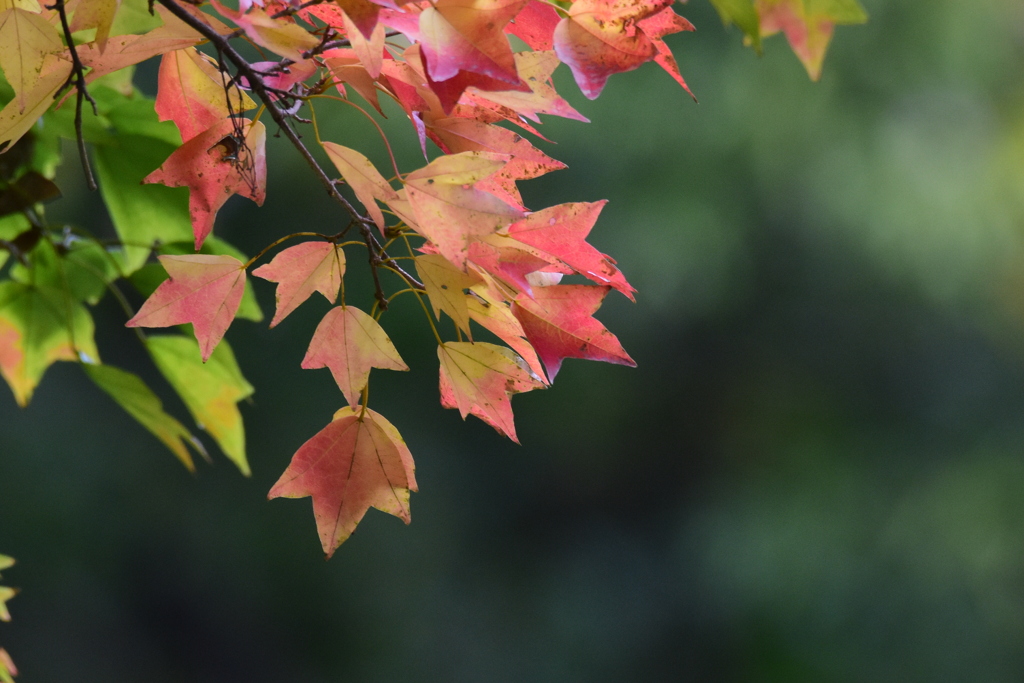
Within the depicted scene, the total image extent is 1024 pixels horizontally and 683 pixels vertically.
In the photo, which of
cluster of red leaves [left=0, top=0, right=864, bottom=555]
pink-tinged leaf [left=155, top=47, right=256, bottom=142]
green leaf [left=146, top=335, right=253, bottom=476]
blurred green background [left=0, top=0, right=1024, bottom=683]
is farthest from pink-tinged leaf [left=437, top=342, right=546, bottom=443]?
blurred green background [left=0, top=0, right=1024, bottom=683]

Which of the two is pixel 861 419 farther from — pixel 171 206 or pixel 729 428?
pixel 171 206

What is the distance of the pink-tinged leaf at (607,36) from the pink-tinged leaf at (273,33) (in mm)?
68

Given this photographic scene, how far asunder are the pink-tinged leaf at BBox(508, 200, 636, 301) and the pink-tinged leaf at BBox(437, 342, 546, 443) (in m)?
0.03

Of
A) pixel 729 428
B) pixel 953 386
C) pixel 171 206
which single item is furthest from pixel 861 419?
pixel 171 206

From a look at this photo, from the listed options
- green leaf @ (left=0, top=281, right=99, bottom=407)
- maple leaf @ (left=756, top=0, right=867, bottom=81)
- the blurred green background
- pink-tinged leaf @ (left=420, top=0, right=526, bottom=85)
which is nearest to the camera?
pink-tinged leaf @ (left=420, top=0, right=526, bottom=85)

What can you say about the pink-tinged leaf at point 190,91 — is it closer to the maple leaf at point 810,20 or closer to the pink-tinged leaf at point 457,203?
the pink-tinged leaf at point 457,203

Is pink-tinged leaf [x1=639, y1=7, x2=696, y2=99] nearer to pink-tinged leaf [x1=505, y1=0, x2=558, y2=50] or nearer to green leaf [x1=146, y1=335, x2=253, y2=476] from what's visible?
pink-tinged leaf [x1=505, y1=0, x2=558, y2=50]

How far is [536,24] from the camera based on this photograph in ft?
0.82

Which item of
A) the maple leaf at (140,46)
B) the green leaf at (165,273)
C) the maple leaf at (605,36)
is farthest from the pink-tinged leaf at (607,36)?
the green leaf at (165,273)

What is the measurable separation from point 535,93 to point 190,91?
0.12 metres

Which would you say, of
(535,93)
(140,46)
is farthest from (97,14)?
(535,93)

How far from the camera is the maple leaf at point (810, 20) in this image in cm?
32

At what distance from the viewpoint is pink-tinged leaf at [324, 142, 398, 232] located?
202 millimetres

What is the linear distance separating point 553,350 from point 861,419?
214cm
